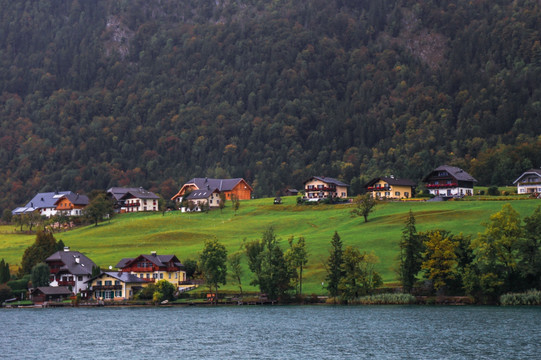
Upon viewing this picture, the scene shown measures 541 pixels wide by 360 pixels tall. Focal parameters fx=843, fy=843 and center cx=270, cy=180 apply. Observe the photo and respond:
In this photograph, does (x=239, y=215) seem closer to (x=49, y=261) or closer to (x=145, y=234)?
(x=145, y=234)

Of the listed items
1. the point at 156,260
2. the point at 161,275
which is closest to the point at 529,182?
the point at 161,275

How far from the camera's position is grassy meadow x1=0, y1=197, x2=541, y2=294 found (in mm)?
132000

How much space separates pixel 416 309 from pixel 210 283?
3086 centimetres

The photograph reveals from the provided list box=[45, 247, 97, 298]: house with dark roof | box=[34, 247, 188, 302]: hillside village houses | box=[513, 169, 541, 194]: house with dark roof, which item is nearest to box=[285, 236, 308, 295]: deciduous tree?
box=[34, 247, 188, 302]: hillside village houses

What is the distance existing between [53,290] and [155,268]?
51.2 ft

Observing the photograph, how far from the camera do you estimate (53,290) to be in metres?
127

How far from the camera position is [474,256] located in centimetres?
10481

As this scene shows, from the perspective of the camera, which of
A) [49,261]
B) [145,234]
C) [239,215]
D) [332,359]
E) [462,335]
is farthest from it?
[239,215]

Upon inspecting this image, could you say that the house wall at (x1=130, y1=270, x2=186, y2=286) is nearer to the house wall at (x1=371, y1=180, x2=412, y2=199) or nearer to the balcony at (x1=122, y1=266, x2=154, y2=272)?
the balcony at (x1=122, y1=266, x2=154, y2=272)

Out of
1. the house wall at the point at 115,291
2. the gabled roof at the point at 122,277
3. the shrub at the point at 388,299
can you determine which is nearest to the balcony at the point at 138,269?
the gabled roof at the point at 122,277

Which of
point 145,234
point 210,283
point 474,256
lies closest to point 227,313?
point 210,283

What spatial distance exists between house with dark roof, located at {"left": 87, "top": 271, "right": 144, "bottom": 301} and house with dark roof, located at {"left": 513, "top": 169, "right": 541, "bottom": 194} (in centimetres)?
9440

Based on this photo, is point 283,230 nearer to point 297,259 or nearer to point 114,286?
point 114,286

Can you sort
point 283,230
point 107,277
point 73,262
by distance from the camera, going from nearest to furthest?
1. point 107,277
2. point 73,262
3. point 283,230
